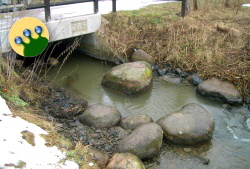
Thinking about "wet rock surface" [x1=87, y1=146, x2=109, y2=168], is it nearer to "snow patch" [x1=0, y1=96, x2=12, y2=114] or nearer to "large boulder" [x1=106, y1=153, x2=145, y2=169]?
"large boulder" [x1=106, y1=153, x2=145, y2=169]

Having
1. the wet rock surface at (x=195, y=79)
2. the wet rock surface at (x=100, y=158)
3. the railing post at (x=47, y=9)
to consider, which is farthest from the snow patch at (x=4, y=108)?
the wet rock surface at (x=195, y=79)

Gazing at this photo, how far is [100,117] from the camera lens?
6.43m

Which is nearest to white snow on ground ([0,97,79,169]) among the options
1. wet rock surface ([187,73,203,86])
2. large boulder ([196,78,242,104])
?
large boulder ([196,78,242,104])

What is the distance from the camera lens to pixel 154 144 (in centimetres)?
554

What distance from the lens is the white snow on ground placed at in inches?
156

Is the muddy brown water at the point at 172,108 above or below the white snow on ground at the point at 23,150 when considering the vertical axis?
below

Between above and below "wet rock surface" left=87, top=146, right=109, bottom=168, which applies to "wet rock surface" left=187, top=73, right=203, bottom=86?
above

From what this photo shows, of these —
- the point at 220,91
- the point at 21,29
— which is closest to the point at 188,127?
the point at 220,91

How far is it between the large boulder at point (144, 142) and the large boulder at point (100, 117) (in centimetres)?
89

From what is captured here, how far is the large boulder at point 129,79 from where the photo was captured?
820 cm

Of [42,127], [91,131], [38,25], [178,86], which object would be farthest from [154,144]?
[38,25]

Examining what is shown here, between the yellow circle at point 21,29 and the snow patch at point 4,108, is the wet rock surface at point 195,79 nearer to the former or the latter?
the yellow circle at point 21,29

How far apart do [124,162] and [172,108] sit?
10.2 feet

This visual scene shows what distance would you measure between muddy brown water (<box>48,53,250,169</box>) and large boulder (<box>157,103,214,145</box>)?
0.17m
